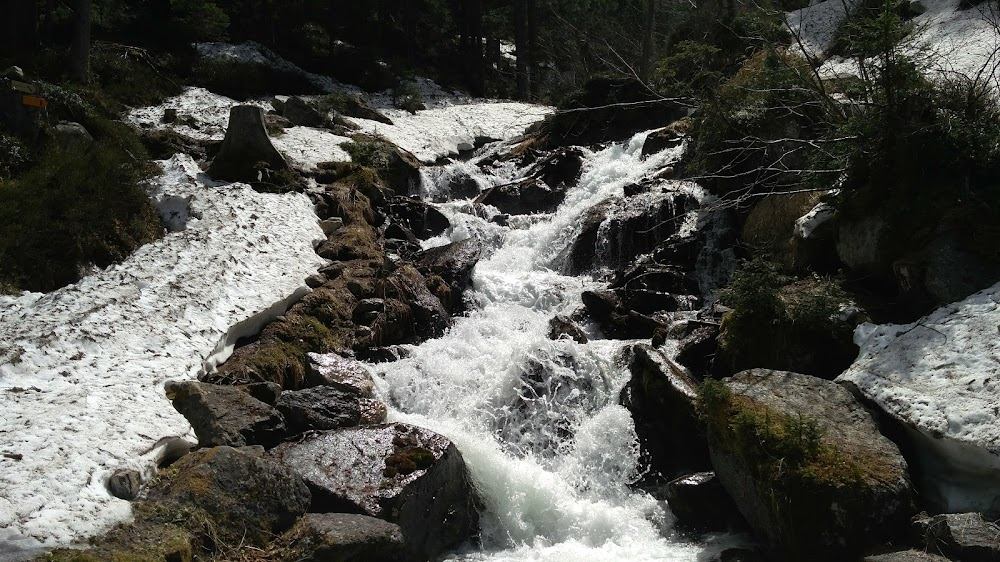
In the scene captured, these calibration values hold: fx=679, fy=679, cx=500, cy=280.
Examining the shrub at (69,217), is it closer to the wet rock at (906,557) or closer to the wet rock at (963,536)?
the wet rock at (906,557)

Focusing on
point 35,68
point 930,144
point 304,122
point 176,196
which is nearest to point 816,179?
point 930,144

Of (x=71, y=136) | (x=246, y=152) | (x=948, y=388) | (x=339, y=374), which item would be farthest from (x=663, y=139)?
(x=71, y=136)

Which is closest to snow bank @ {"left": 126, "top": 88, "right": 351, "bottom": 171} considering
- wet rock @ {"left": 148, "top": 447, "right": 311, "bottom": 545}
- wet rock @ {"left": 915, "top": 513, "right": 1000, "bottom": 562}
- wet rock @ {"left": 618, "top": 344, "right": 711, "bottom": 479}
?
wet rock @ {"left": 618, "top": 344, "right": 711, "bottom": 479}

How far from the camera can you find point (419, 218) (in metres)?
16.0

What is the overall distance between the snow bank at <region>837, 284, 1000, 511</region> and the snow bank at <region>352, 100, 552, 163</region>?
13742mm

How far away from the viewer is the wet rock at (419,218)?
1585 centimetres

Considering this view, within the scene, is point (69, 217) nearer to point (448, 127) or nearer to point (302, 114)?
point (302, 114)

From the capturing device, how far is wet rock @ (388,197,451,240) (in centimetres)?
1585

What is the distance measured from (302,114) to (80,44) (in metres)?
5.65

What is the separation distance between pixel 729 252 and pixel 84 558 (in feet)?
35.7

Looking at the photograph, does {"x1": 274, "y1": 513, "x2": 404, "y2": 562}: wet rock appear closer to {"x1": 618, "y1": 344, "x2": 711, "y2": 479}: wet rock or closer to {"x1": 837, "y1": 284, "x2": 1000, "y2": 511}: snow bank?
{"x1": 618, "y1": 344, "x2": 711, "y2": 479}: wet rock

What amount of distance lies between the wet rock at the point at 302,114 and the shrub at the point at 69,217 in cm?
818

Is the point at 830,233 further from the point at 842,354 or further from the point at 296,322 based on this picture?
the point at 296,322

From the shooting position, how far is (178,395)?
7137 millimetres
